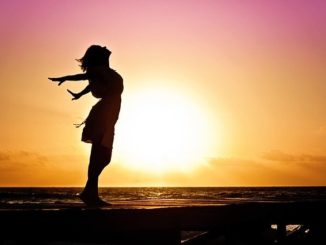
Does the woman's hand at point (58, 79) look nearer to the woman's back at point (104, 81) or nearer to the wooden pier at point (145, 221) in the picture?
the woman's back at point (104, 81)

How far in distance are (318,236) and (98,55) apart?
431 centimetres

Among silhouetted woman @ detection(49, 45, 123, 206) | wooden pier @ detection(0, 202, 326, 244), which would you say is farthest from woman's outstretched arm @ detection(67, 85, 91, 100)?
wooden pier @ detection(0, 202, 326, 244)

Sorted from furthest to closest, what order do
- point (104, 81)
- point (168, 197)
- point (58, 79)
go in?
1. point (168, 197)
2. point (104, 81)
3. point (58, 79)

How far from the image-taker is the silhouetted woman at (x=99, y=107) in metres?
6.98

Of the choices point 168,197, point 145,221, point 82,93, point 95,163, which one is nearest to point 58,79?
point 82,93

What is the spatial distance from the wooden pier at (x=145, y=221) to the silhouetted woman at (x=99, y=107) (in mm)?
1366

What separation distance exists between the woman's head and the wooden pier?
2.24 metres

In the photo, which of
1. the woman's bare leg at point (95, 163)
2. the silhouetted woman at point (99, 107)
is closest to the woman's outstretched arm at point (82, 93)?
the silhouetted woman at point (99, 107)

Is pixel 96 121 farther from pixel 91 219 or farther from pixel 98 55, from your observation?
pixel 91 219

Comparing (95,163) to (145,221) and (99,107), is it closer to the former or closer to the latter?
(99,107)

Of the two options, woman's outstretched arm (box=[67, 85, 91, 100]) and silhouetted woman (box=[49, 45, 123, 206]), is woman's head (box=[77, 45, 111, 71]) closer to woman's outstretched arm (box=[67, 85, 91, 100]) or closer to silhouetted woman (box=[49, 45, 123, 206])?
silhouetted woman (box=[49, 45, 123, 206])

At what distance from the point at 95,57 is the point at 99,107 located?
28.4 inches

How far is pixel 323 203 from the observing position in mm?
6645

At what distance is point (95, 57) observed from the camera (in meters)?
7.00
